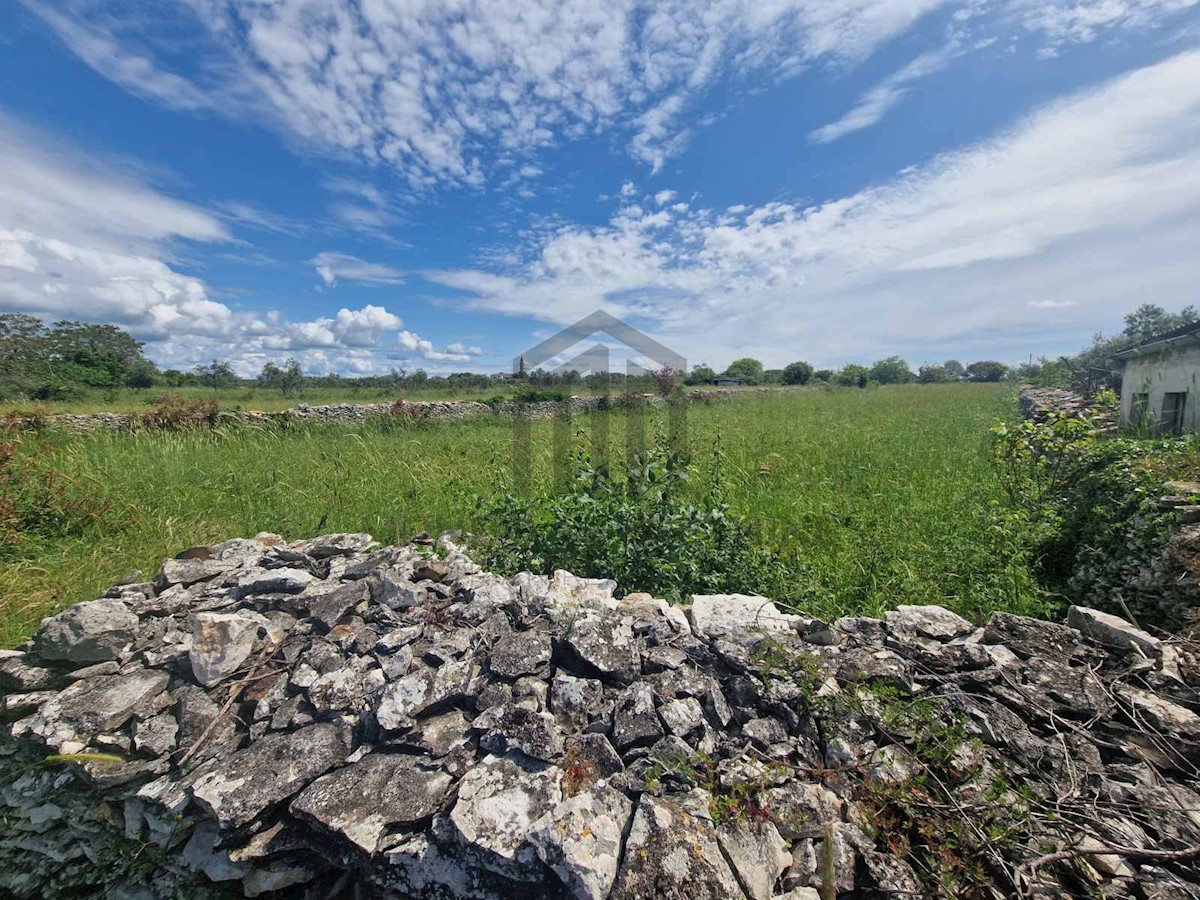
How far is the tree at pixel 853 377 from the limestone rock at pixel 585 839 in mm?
45369

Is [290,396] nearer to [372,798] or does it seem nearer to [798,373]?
[372,798]

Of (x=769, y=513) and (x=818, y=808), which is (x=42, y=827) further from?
(x=769, y=513)

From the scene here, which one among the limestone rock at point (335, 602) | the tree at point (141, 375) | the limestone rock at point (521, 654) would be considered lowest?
the limestone rock at point (521, 654)

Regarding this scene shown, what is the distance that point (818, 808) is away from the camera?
1550mm

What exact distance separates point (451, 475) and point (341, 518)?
1.78m

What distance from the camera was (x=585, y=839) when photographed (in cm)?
136

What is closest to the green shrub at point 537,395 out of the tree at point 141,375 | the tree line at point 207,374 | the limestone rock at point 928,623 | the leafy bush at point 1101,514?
the tree line at point 207,374

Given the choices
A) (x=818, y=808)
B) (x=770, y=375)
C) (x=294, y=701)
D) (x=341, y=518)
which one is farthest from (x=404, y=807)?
(x=770, y=375)

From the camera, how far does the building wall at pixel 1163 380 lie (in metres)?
6.71

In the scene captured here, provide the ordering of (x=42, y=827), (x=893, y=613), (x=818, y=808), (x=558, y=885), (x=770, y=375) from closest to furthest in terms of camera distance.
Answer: (x=558, y=885), (x=818, y=808), (x=42, y=827), (x=893, y=613), (x=770, y=375)

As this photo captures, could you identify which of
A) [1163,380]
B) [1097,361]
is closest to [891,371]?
[1097,361]

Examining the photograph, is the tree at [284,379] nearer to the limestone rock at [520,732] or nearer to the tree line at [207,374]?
the tree line at [207,374]

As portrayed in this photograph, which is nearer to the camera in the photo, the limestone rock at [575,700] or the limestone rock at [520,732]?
the limestone rock at [520,732]

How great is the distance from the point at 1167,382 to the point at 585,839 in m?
10.8
